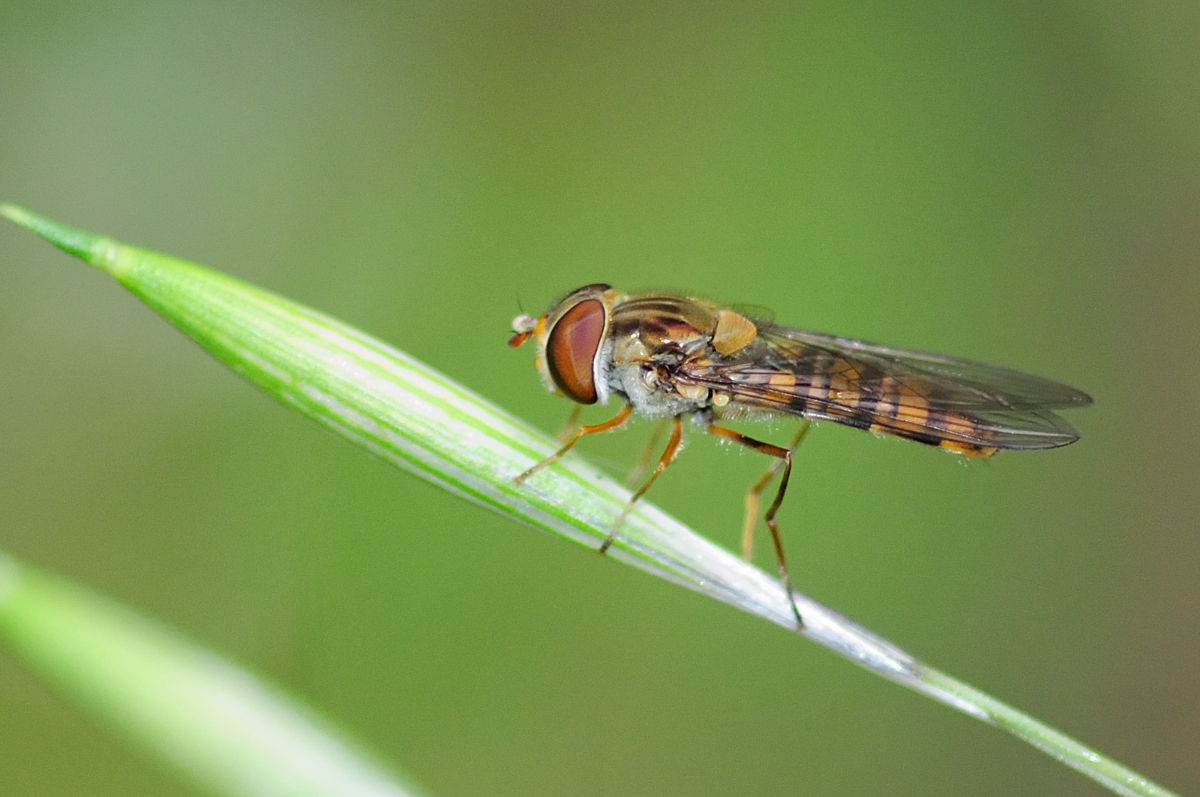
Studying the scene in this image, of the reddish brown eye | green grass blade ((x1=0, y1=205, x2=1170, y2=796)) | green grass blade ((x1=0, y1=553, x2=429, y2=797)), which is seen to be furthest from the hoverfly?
green grass blade ((x1=0, y1=553, x2=429, y2=797))

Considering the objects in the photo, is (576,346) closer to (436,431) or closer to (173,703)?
(436,431)

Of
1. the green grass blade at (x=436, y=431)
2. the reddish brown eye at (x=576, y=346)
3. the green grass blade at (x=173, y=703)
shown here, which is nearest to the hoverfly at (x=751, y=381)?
the reddish brown eye at (x=576, y=346)

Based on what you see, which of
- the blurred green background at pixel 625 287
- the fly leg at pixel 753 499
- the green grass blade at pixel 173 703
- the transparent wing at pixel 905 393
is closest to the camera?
the green grass blade at pixel 173 703

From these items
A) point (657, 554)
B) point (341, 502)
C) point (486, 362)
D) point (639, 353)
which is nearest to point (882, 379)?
point (639, 353)

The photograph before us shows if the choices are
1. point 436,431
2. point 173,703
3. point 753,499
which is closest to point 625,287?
point 753,499

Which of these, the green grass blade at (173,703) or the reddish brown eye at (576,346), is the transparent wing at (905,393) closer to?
the reddish brown eye at (576,346)

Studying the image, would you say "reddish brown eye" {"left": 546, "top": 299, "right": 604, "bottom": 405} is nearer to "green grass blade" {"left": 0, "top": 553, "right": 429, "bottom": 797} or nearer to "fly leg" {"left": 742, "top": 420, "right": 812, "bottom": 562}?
"fly leg" {"left": 742, "top": 420, "right": 812, "bottom": 562}

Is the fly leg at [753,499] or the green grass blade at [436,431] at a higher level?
the fly leg at [753,499]
